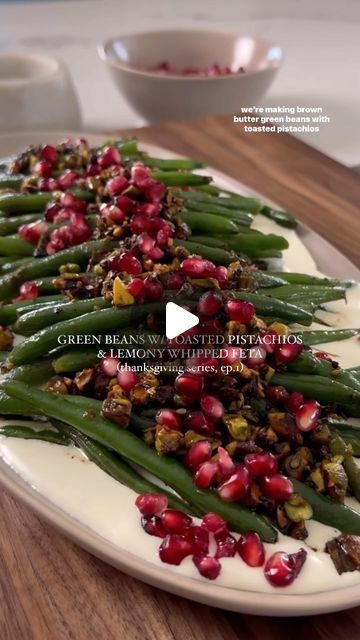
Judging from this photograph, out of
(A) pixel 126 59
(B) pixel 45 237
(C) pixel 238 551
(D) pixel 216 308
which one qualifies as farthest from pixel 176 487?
(A) pixel 126 59

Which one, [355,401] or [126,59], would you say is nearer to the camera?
[355,401]

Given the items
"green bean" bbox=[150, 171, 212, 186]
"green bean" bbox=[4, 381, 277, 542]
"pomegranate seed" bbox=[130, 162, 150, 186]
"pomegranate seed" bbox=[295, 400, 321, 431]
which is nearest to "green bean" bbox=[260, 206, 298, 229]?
"green bean" bbox=[150, 171, 212, 186]

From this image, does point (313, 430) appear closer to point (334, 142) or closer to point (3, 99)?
point (3, 99)

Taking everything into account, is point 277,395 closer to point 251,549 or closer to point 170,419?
point 170,419

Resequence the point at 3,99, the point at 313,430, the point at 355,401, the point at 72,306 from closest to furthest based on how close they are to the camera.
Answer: the point at 313,430
the point at 355,401
the point at 72,306
the point at 3,99

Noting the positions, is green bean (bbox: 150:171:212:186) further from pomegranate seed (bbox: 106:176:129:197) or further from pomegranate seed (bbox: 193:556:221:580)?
pomegranate seed (bbox: 193:556:221:580)

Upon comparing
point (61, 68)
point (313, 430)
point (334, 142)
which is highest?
point (61, 68)

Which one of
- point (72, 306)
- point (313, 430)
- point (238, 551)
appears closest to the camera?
point (238, 551)

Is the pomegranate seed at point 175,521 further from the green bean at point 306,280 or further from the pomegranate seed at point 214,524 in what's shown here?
the green bean at point 306,280
